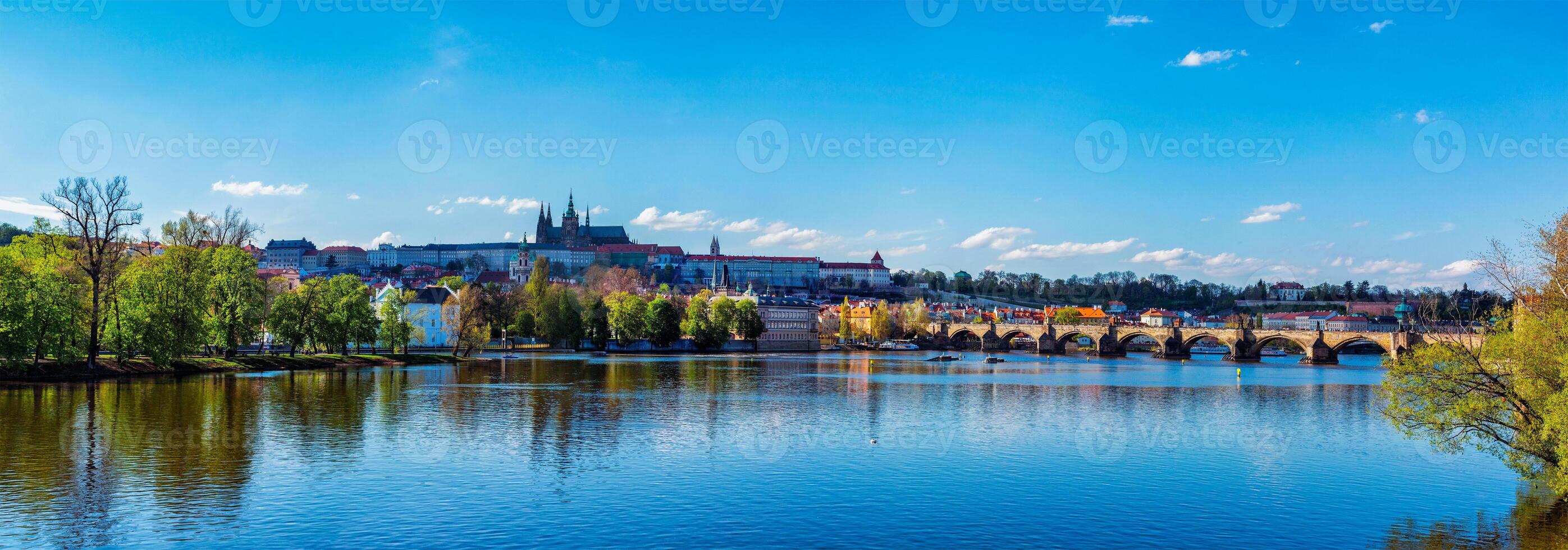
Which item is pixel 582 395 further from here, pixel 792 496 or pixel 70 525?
pixel 70 525

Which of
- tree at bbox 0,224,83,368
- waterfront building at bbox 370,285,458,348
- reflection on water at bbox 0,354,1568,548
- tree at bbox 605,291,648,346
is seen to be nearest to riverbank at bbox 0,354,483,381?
tree at bbox 0,224,83,368

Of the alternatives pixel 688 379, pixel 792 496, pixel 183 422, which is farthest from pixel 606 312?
pixel 792 496

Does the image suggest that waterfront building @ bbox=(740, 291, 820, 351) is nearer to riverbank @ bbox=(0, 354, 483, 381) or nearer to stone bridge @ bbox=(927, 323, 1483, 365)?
stone bridge @ bbox=(927, 323, 1483, 365)

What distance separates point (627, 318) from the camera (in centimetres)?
11712

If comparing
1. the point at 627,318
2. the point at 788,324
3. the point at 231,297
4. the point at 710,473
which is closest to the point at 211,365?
the point at 231,297

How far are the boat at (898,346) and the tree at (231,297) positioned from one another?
96706 millimetres

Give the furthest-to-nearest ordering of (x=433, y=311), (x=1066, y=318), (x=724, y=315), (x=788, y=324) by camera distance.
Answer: (x=1066, y=318) < (x=788, y=324) < (x=724, y=315) < (x=433, y=311)

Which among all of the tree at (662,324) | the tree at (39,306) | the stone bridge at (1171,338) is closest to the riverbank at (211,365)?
the tree at (39,306)

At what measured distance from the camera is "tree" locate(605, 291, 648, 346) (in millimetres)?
116875

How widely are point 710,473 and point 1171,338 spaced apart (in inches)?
4200

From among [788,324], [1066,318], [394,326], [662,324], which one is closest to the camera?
[394,326]

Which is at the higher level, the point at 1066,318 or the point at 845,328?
the point at 1066,318

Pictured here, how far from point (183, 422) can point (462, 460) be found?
12.9 m

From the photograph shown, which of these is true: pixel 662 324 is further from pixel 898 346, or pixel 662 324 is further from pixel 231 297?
pixel 231 297
